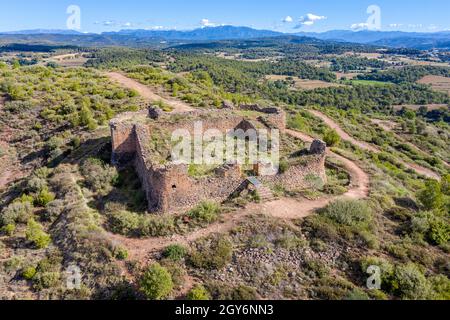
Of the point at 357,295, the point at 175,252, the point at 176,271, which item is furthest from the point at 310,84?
the point at 176,271

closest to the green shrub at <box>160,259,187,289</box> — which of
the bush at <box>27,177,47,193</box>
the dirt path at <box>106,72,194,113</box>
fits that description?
the bush at <box>27,177,47,193</box>

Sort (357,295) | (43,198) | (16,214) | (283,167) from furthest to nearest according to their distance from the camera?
(43,198), (283,167), (16,214), (357,295)

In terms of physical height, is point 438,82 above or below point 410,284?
above

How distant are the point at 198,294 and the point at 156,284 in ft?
4.64

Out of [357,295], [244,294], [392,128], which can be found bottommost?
[244,294]

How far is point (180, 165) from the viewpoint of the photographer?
15.6 m

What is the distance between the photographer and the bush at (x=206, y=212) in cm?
1488

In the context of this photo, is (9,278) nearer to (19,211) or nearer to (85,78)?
(19,211)

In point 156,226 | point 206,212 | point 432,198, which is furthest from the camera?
point 432,198

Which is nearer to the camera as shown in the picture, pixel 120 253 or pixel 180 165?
pixel 120 253

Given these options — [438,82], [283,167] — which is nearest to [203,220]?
[283,167]

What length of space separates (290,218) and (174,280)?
5.73 m

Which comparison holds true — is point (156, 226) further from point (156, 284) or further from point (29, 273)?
point (29, 273)
